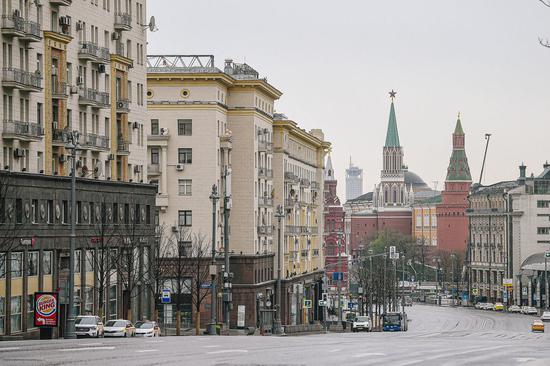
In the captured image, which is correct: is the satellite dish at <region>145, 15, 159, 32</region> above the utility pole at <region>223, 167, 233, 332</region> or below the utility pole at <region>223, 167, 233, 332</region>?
above

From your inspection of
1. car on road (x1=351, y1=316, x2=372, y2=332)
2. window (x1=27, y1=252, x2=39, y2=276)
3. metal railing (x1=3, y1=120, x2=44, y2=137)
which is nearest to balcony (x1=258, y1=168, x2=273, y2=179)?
car on road (x1=351, y1=316, x2=372, y2=332)

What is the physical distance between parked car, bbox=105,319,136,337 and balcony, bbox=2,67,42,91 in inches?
494

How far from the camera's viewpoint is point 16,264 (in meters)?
69.4

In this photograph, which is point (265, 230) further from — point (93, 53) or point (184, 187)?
point (93, 53)

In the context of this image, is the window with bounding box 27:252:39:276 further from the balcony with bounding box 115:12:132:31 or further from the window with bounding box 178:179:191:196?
the window with bounding box 178:179:191:196

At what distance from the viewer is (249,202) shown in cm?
12044

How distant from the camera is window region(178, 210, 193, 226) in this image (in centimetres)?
11219

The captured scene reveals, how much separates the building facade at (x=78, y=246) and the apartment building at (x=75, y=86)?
52.8 inches

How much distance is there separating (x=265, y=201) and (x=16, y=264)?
58.7 meters

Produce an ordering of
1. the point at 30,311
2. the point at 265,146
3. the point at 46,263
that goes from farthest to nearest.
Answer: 1. the point at 265,146
2. the point at 46,263
3. the point at 30,311

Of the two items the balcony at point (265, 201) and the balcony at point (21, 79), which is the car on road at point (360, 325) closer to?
the balcony at point (265, 201)

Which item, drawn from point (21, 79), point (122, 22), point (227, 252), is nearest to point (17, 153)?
point (21, 79)

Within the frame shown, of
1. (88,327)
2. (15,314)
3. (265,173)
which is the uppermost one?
(265,173)

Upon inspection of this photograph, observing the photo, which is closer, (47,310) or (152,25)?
(47,310)
